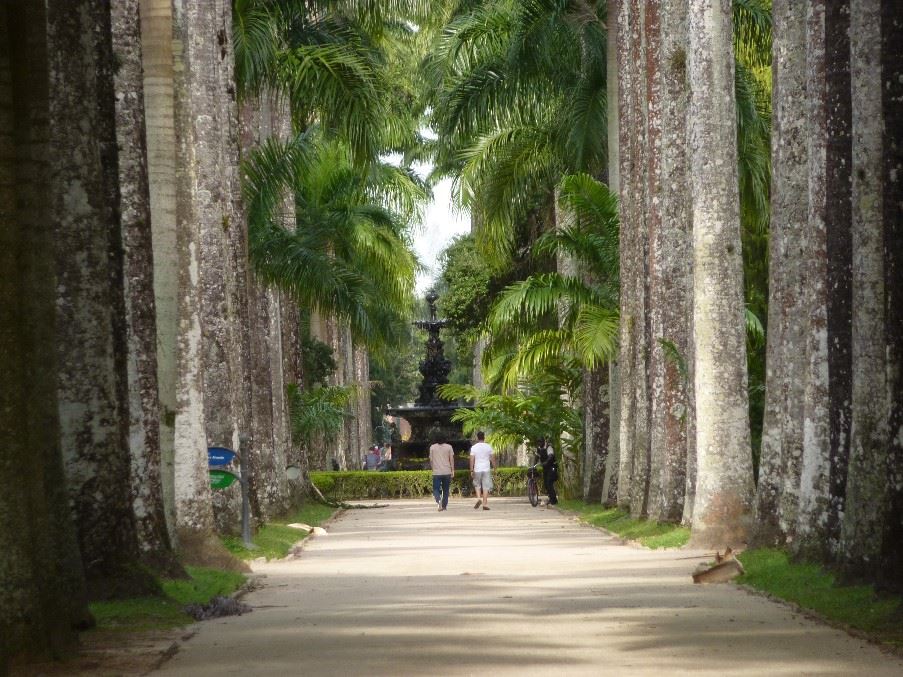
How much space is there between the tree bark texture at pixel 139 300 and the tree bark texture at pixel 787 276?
620 cm

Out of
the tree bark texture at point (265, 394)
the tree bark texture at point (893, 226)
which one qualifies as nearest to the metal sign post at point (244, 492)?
the tree bark texture at point (265, 394)

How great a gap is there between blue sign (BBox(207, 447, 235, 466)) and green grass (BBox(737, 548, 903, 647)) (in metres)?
6.22

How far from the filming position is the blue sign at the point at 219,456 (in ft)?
67.3

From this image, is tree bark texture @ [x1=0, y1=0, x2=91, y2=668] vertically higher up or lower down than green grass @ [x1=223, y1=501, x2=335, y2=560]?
higher up

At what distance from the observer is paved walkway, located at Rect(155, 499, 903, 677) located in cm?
1010

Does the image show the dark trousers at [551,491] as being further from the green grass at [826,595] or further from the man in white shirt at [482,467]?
the green grass at [826,595]

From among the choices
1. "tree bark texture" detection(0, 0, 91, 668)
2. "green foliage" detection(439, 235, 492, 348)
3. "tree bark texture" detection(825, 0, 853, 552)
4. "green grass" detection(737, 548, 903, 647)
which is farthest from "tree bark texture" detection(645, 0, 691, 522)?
"green foliage" detection(439, 235, 492, 348)

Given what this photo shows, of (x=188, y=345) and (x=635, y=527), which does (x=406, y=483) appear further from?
(x=188, y=345)

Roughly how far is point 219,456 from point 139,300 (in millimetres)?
5030

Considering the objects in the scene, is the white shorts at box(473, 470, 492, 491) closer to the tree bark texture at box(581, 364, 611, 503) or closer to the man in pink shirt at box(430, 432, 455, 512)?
the man in pink shirt at box(430, 432, 455, 512)

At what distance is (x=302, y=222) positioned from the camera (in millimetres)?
41281

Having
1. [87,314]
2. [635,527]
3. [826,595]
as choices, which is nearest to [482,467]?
[635,527]

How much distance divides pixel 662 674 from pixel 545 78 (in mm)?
27696

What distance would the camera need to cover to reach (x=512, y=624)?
12.6 meters
